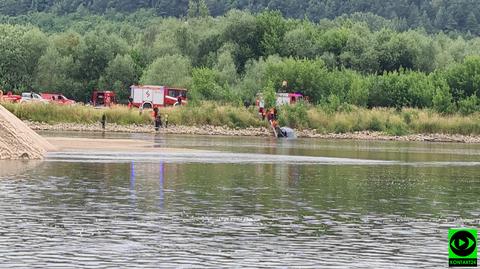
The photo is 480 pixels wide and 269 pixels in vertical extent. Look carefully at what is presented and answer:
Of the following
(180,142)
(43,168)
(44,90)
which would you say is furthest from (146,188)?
(44,90)

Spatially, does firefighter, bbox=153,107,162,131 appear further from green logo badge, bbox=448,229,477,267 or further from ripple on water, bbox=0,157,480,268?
green logo badge, bbox=448,229,477,267

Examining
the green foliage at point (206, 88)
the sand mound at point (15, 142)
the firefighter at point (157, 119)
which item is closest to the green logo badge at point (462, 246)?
the sand mound at point (15, 142)

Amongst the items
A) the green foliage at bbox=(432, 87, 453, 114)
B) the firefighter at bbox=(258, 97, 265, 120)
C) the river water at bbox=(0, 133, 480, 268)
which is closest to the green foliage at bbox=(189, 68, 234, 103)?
the firefighter at bbox=(258, 97, 265, 120)

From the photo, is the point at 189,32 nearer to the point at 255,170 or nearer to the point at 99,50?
the point at 99,50

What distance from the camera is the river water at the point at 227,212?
27641mm

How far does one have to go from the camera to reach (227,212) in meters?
36.7

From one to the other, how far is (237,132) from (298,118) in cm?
691

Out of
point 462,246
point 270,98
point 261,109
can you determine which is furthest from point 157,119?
point 462,246

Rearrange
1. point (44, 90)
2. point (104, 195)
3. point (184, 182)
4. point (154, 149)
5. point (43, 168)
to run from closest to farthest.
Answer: point (104, 195)
point (184, 182)
point (43, 168)
point (154, 149)
point (44, 90)

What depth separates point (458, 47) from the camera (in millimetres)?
174375

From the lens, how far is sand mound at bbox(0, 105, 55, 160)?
58.6 metres

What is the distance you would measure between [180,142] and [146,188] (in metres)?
43.1

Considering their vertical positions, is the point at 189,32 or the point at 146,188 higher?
the point at 189,32

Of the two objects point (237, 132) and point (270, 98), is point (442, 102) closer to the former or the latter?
point (270, 98)
